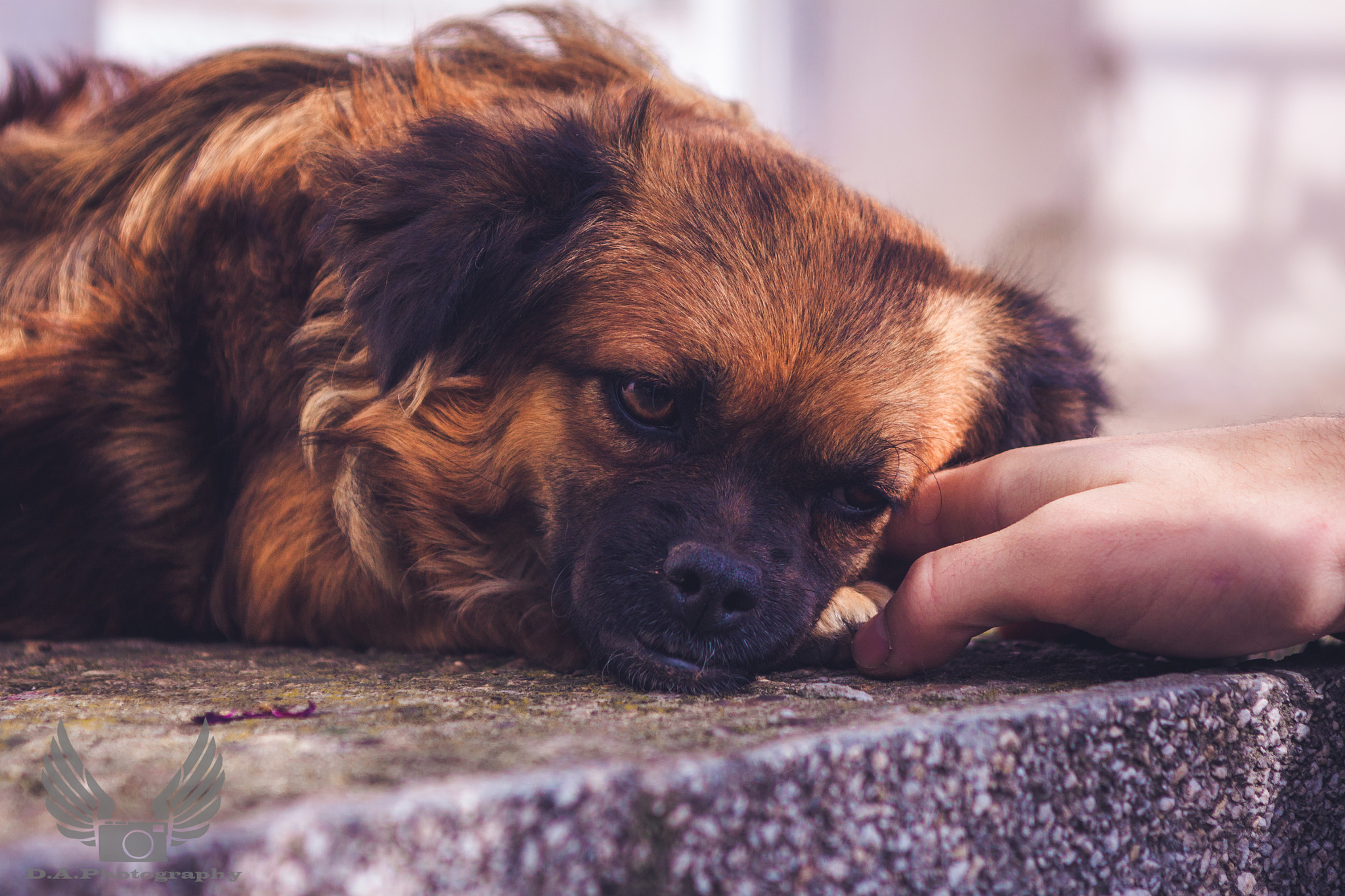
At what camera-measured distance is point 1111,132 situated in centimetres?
655

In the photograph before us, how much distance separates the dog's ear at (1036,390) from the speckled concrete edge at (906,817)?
942 millimetres

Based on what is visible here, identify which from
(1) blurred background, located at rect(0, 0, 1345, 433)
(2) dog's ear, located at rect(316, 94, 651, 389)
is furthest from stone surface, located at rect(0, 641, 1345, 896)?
(1) blurred background, located at rect(0, 0, 1345, 433)

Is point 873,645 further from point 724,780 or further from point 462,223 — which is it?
point 462,223

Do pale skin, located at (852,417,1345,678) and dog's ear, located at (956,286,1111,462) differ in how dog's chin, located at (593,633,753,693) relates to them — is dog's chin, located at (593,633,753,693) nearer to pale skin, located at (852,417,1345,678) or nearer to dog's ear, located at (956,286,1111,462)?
pale skin, located at (852,417,1345,678)

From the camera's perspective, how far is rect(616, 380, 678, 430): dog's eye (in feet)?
6.78

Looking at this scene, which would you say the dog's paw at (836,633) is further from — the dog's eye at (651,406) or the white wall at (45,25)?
the white wall at (45,25)

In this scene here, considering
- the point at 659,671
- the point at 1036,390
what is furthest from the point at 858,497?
the point at 1036,390

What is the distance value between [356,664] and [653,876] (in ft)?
3.69

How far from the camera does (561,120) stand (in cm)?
231

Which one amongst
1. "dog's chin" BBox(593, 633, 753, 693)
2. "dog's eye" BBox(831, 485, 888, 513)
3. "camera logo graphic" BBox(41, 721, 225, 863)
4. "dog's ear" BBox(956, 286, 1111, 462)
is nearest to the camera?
"camera logo graphic" BBox(41, 721, 225, 863)

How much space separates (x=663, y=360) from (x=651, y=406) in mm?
99

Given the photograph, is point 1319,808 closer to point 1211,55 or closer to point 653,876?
point 653,876

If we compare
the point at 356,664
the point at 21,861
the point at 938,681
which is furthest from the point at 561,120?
the point at 21,861

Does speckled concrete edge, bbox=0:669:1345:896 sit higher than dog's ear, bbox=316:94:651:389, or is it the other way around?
dog's ear, bbox=316:94:651:389
